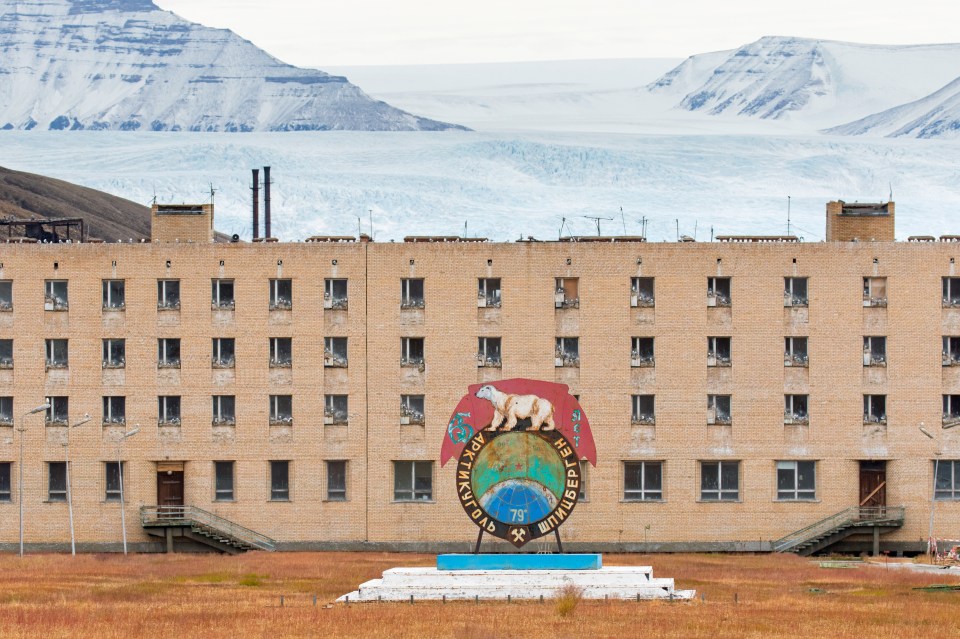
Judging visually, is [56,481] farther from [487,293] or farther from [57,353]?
[487,293]

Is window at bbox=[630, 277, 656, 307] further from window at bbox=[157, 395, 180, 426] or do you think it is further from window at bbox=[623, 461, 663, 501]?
window at bbox=[157, 395, 180, 426]

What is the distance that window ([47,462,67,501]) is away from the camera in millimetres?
95812

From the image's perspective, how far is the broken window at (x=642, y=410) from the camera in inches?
3748

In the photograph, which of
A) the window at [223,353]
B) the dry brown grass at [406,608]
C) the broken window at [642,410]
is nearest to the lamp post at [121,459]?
the window at [223,353]

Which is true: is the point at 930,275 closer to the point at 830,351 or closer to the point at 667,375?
the point at 830,351

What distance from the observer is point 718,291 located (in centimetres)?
9556

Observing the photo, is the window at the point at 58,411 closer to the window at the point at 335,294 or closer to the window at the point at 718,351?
the window at the point at 335,294

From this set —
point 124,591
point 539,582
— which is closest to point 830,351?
point 539,582

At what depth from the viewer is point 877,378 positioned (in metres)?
95.3

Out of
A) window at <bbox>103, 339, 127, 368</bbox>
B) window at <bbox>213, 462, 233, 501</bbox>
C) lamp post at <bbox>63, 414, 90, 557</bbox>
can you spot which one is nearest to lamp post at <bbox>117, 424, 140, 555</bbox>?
lamp post at <bbox>63, 414, 90, 557</bbox>

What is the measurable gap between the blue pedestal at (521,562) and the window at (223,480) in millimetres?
28421

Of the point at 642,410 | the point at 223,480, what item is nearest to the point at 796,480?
the point at 642,410

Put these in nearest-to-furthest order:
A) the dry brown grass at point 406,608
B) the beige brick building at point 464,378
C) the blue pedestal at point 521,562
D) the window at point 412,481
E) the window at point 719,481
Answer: the dry brown grass at point 406,608, the blue pedestal at point 521,562, the beige brick building at point 464,378, the window at point 719,481, the window at point 412,481

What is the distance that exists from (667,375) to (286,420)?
59.3 feet
